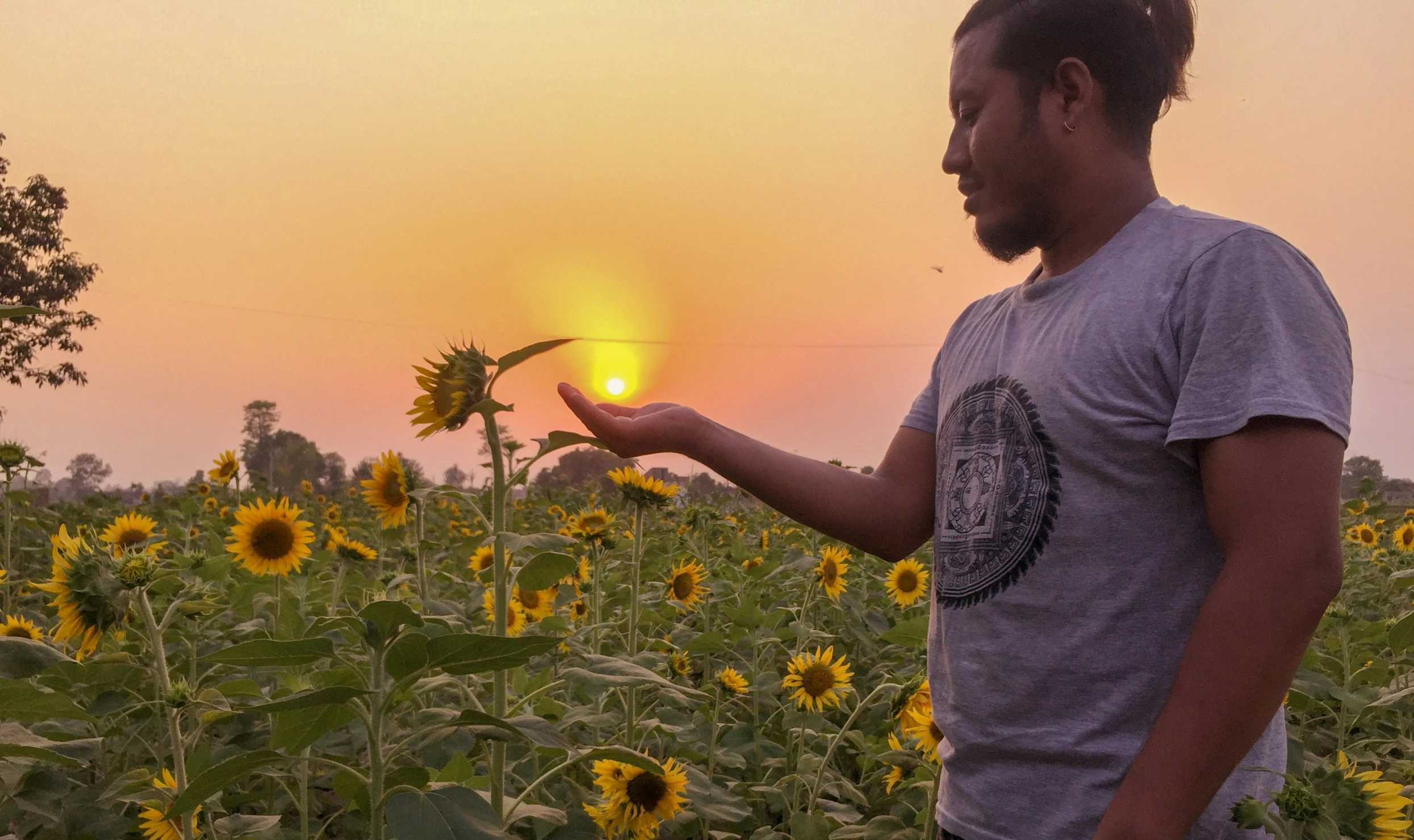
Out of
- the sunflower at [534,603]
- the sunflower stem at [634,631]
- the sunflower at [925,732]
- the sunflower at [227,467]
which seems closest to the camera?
the sunflower at [925,732]

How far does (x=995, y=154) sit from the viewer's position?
1.47 metres

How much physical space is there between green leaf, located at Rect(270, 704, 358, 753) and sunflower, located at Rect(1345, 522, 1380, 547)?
22.9ft

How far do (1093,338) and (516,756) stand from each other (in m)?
1.62

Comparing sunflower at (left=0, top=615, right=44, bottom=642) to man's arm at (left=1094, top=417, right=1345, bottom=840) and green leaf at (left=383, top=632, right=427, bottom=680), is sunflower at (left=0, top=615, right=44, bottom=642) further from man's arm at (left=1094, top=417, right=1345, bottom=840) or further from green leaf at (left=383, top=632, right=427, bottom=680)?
man's arm at (left=1094, top=417, right=1345, bottom=840)

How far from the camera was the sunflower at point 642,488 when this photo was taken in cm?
308

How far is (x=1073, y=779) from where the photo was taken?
1281mm

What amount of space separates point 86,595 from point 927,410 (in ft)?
5.12

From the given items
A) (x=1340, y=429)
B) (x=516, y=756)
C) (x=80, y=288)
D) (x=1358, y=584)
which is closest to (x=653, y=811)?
(x=516, y=756)

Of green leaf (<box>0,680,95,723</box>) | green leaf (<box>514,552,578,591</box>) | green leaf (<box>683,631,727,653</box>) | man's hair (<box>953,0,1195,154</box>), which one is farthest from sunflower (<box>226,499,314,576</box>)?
man's hair (<box>953,0,1195,154</box>)

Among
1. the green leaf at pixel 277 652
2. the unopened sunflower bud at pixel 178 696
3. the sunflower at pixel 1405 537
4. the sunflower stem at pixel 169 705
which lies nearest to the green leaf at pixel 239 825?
the sunflower stem at pixel 169 705

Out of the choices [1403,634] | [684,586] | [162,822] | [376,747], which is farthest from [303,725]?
[684,586]

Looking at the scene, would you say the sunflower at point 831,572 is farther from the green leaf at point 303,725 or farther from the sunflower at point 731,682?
the green leaf at point 303,725

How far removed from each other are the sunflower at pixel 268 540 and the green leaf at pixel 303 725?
5.73ft

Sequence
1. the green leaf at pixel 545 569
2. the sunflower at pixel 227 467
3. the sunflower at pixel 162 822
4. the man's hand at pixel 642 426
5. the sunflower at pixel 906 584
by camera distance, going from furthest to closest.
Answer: the sunflower at pixel 227 467 < the sunflower at pixel 906 584 < the sunflower at pixel 162 822 < the man's hand at pixel 642 426 < the green leaf at pixel 545 569
